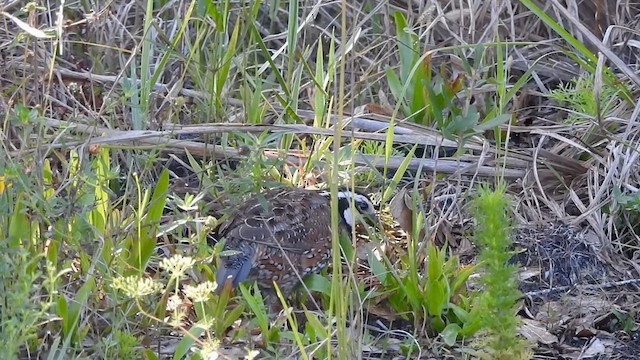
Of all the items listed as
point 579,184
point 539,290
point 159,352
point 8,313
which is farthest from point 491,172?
point 8,313

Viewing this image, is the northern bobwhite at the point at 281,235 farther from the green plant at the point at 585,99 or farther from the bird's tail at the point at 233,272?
the green plant at the point at 585,99

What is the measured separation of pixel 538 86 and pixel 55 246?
2.86 m

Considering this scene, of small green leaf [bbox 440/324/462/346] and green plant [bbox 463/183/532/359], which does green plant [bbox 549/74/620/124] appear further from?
green plant [bbox 463/183/532/359]

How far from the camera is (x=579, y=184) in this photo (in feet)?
15.0

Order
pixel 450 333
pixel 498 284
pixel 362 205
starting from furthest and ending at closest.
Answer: pixel 362 205 < pixel 450 333 < pixel 498 284

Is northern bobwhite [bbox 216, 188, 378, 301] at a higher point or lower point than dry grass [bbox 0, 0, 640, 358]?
lower

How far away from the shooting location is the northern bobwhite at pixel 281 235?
158 inches

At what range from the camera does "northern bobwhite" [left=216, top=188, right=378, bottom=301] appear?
4.02 m

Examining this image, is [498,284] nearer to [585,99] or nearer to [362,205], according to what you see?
[362,205]

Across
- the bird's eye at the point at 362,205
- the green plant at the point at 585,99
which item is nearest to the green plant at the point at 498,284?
the bird's eye at the point at 362,205

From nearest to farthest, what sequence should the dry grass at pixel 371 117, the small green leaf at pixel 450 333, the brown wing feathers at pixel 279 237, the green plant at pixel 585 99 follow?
the small green leaf at pixel 450 333, the dry grass at pixel 371 117, the brown wing feathers at pixel 279 237, the green plant at pixel 585 99

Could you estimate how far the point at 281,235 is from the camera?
421cm

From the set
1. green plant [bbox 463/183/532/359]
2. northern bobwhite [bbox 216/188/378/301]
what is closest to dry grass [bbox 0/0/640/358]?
northern bobwhite [bbox 216/188/378/301]

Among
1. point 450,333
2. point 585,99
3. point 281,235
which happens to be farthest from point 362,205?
point 585,99
